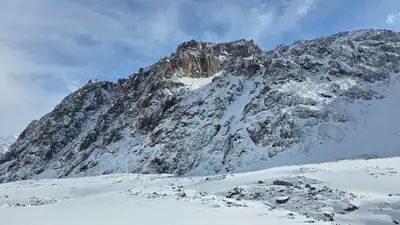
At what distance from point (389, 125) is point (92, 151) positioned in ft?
160

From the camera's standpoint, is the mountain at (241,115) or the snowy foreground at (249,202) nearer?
the snowy foreground at (249,202)

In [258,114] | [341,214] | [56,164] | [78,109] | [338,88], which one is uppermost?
[78,109]

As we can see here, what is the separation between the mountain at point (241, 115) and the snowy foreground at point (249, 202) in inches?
665

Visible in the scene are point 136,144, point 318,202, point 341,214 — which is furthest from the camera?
point 136,144

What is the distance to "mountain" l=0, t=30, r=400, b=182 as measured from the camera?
44906 millimetres

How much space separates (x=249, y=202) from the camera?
18.1 metres

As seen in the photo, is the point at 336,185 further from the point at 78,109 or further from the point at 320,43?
the point at 78,109

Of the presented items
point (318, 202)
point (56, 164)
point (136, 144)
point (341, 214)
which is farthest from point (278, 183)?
point (56, 164)

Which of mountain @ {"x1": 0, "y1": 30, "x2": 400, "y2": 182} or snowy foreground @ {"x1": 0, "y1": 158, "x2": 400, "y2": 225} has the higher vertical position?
mountain @ {"x1": 0, "y1": 30, "x2": 400, "y2": 182}

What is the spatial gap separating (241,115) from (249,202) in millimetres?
36889

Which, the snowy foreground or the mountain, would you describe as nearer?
the snowy foreground

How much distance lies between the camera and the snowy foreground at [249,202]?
12.6m

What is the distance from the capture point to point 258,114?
51688 millimetres

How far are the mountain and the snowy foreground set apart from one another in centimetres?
1689
